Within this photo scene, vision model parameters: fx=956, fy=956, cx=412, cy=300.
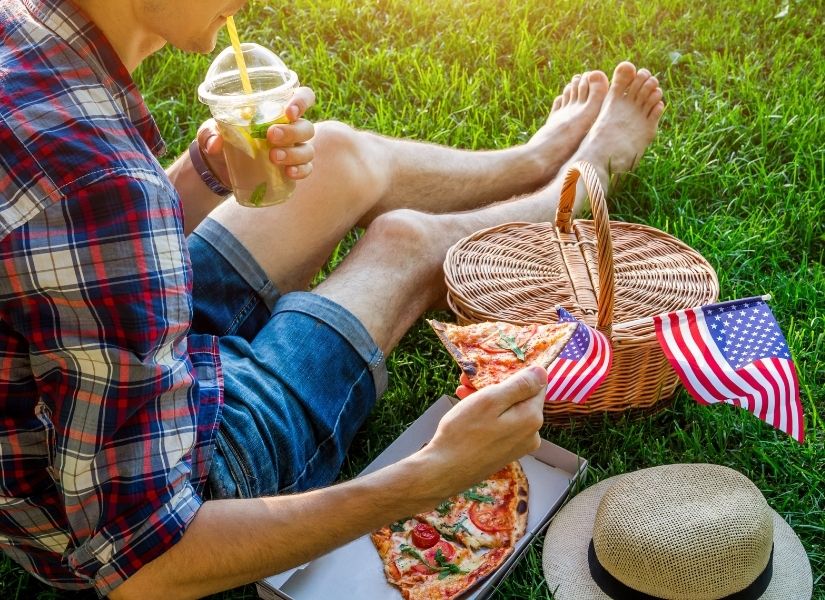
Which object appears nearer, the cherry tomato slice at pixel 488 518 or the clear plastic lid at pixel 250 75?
the clear plastic lid at pixel 250 75

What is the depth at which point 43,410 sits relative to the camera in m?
1.33

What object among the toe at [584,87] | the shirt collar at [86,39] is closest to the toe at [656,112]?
the toe at [584,87]

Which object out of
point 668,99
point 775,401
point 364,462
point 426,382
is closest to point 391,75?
point 668,99

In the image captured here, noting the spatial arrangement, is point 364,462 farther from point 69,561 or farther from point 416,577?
point 69,561

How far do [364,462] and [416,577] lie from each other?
15.7 inches

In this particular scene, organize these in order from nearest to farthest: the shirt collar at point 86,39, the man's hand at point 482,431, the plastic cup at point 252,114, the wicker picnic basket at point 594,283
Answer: the shirt collar at point 86,39 → the man's hand at point 482,431 → the plastic cup at point 252,114 → the wicker picnic basket at point 594,283

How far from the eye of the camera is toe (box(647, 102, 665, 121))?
285 cm

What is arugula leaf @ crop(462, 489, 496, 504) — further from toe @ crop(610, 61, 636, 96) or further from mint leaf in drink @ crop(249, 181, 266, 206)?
toe @ crop(610, 61, 636, 96)

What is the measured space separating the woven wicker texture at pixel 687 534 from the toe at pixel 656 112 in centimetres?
147

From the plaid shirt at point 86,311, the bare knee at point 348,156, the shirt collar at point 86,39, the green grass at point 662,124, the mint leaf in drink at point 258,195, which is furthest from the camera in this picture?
the bare knee at point 348,156

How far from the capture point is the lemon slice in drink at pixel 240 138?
5.30 feet

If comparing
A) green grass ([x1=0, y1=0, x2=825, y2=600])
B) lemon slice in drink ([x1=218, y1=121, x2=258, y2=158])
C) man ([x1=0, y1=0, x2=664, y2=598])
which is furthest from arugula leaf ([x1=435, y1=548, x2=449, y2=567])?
lemon slice in drink ([x1=218, y1=121, x2=258, y2=158])

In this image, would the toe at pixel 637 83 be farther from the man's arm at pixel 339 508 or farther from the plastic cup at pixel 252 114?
the man's arm at pixel 339 508

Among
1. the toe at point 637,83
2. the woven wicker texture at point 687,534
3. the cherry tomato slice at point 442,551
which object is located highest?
the toe at point 637,83
